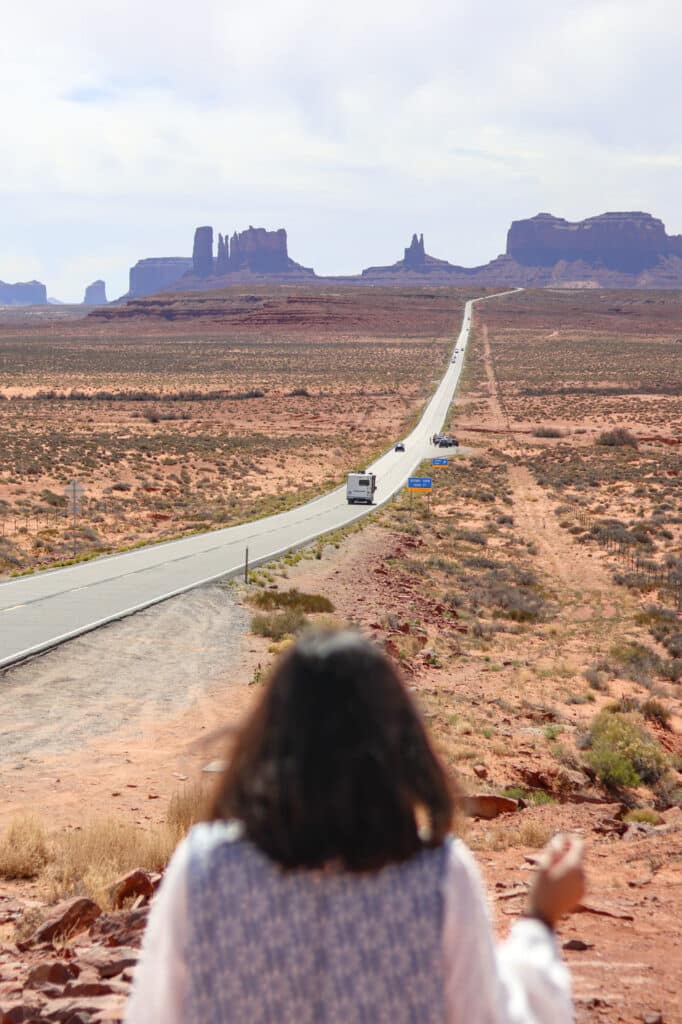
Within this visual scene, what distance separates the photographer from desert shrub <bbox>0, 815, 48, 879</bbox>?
8.14m

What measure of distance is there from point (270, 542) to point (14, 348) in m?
124

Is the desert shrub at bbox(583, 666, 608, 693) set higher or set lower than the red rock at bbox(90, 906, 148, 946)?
lower

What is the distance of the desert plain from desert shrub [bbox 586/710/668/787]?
0.04 m

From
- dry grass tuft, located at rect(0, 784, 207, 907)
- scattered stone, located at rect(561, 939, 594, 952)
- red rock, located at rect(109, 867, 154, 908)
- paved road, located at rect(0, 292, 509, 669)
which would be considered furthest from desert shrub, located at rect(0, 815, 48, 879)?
paved road, located at rect(0, 292, 509, 669)

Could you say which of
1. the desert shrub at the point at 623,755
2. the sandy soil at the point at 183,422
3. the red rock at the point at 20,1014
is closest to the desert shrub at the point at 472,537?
the sandy soil at the point at 183,422

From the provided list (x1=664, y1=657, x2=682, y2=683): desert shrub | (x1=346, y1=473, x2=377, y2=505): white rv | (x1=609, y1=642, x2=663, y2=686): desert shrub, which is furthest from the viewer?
A: (x1=346, y1=473, x2=377, y2=505): white rv

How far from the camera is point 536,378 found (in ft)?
344

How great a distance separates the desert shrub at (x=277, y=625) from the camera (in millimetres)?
18580

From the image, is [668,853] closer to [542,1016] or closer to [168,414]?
[542,1016]

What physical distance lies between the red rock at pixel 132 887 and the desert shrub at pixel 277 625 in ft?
36.1

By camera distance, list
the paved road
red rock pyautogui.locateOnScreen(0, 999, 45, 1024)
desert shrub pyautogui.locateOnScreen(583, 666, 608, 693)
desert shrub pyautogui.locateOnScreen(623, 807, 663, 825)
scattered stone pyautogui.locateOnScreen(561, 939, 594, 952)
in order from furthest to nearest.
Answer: the paved road, desert shrub pyautogui.locateOnScreen(583, 666, 608, 693), desert shrub pyautogui.locateOnScreen(623, 807, 663, 825), scattered stone pyautogui.locateOnScreen(561, 939, 594, 952), red rock pyautogui.locateOnScreen(0, 999, 45, 1024)

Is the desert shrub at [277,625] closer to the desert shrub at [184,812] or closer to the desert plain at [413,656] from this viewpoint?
the desert plain at [413,656]

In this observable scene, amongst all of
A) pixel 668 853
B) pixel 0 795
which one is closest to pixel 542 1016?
pixel 668 853

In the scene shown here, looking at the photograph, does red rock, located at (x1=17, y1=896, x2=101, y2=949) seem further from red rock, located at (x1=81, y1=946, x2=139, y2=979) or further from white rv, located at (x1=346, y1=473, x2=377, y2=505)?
white rv, located at (x1=346, y1=473, x2=377, y2=505)
